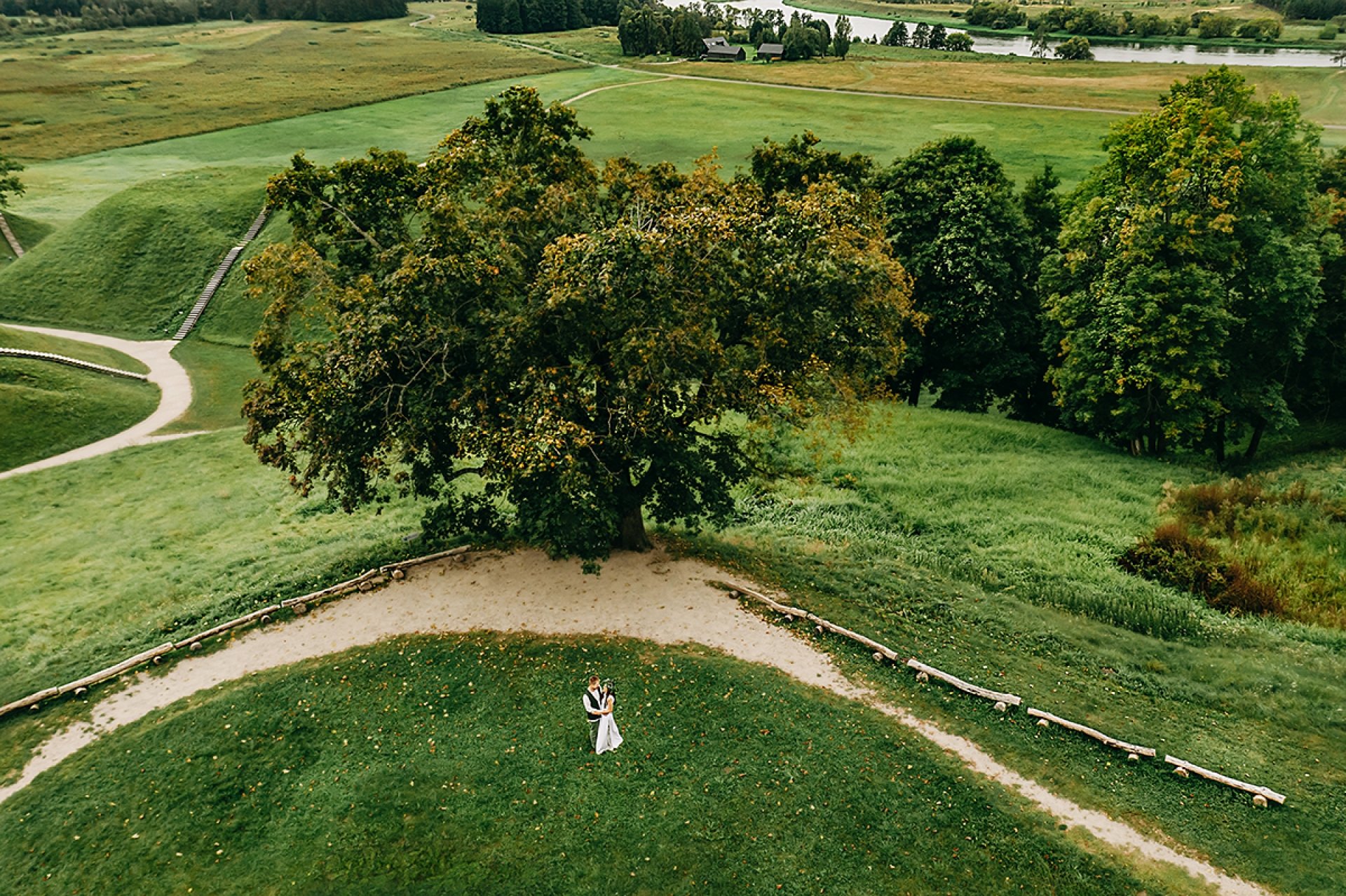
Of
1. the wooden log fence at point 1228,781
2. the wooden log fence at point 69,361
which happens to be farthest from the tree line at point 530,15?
the wooden log fence at point 1228,781

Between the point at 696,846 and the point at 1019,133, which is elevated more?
the point at 1019,133

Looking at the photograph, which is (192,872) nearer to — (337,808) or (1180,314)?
(337,808)

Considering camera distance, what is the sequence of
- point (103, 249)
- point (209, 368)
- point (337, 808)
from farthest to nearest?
point (103, 249) < point (209, 368) < point (337, 808)

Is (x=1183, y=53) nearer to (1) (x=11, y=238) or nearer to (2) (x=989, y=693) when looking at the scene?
(2) (x=989, y=693)

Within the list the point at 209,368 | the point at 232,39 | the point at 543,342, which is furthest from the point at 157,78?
the point at 543,342

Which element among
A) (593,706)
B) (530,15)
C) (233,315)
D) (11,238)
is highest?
(530,15)

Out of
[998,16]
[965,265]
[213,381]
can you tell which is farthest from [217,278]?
[998,16]

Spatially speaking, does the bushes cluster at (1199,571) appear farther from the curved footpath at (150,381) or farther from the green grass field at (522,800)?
the curved footpath at (150,381)
